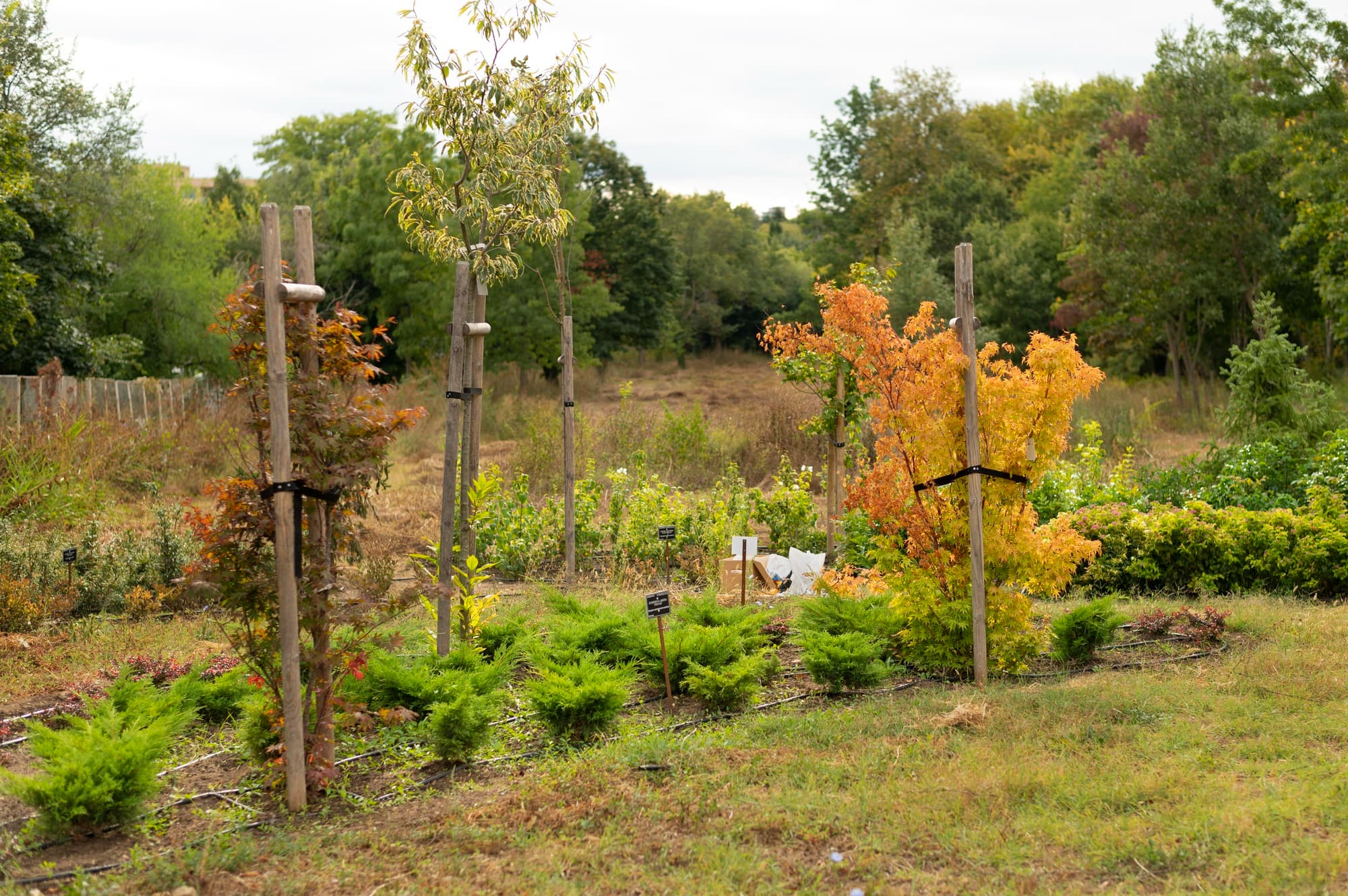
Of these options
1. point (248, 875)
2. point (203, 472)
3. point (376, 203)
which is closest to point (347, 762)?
point (248, 875)

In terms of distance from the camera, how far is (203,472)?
14523 millimetres

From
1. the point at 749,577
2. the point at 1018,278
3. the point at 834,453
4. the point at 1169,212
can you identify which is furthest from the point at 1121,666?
the point at 1018,278

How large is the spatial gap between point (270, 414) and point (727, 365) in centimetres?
3970

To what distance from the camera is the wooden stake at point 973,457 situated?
5.83m

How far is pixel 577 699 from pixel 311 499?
1.52m

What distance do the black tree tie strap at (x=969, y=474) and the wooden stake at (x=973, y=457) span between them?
31 mm

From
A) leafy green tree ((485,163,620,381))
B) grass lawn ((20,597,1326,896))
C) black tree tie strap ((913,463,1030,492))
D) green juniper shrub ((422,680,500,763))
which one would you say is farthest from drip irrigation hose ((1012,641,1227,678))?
leafy green tree ((485,163,620,381))

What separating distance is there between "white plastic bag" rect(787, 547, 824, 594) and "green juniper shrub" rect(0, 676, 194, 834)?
5.21 meters

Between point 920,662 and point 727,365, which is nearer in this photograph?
point 920,662

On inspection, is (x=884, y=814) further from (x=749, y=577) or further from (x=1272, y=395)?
(x=1272, y=395)

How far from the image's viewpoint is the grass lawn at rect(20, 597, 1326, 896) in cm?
359

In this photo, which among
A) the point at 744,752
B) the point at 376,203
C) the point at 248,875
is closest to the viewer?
the point at 248,875

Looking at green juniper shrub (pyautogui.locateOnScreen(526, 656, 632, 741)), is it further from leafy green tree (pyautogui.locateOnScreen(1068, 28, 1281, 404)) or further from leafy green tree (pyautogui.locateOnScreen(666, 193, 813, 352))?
leafy green tree (pyautogui.locateOnScreen(666, 193, 813, 352))

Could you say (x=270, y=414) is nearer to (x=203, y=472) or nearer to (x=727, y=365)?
(x=203, y=472)
